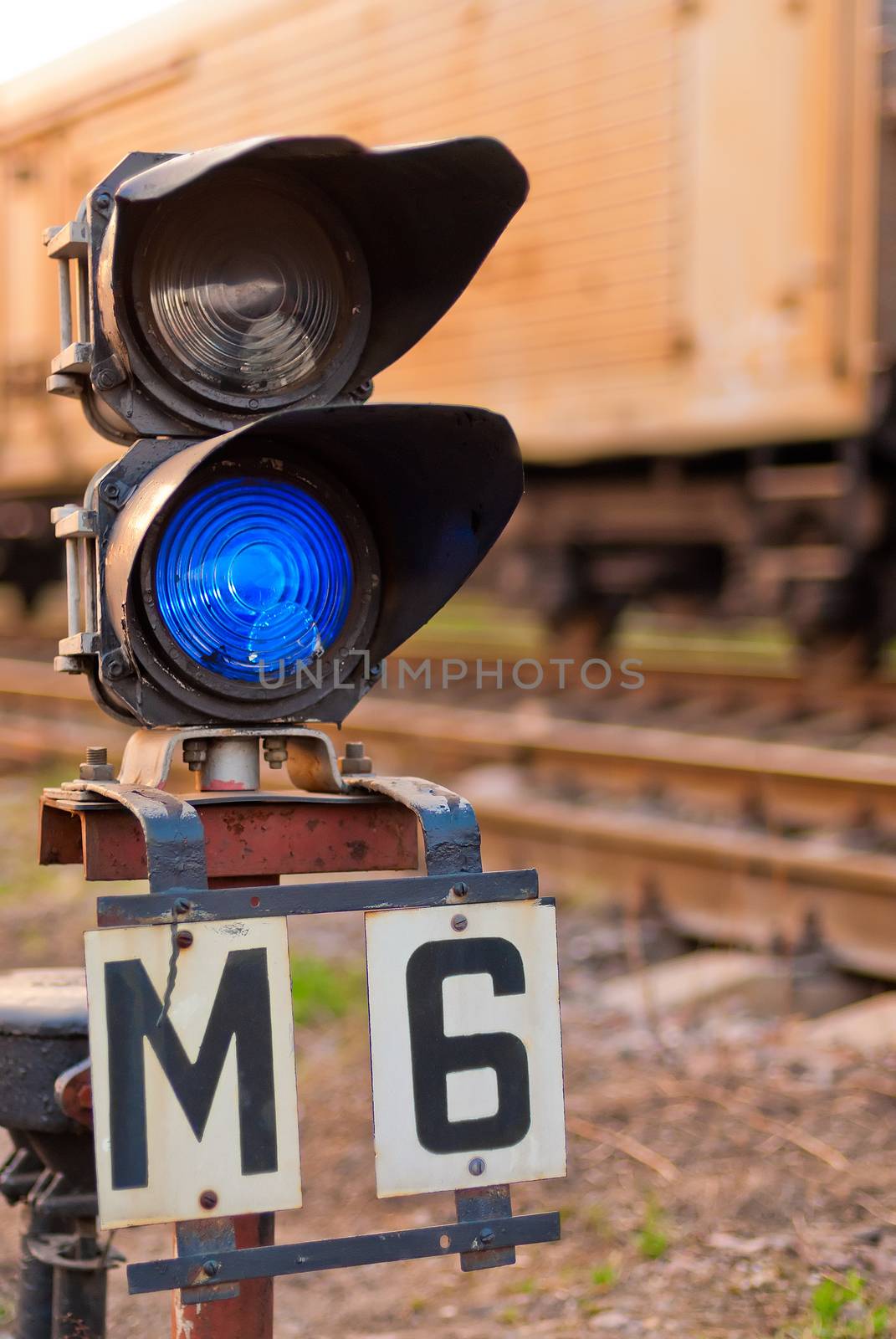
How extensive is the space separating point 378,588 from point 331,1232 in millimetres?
1614

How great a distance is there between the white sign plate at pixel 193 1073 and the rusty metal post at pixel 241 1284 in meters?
0.17

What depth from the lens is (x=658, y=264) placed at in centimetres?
786

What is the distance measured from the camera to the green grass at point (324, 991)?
4.07 meters

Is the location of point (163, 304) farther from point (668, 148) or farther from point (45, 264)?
point (45, 264)

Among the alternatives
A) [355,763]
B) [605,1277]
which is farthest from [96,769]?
[605,1277]

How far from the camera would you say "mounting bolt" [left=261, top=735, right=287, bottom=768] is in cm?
180

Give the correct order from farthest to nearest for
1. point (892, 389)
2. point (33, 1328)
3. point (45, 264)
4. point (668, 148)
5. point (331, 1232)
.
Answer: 1. point (45, 264)
2. point (668, 148)
3. point (892, 389)
4. point (331, 1232)
5. point (33, 1328)

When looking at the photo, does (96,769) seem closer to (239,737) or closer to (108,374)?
(239,737)

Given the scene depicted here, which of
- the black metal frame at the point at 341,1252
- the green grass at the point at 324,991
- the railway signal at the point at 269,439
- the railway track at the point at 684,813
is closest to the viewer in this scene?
the black metal frame at the point at 341,1252

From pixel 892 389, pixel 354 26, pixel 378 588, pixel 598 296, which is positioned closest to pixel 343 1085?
pixel 378 588

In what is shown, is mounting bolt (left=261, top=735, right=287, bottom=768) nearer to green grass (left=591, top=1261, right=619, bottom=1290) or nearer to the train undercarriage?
green grass (left=591, top=1261, right=619, bottom=1290)

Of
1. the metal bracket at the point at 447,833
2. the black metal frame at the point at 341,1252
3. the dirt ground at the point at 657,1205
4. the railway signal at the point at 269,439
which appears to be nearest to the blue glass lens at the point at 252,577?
the railway signal at the point at 269,439

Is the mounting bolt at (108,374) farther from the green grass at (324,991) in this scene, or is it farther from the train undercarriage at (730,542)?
the train undercarriage at (730,542)

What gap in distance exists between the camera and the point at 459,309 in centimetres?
888
